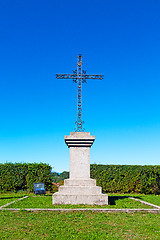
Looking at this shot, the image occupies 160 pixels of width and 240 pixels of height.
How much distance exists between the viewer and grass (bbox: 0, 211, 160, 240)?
4621 millimetres

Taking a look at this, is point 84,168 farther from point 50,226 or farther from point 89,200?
point 50,226

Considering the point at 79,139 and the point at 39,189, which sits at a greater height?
the point at 79,139

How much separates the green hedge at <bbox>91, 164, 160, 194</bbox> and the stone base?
301 inches

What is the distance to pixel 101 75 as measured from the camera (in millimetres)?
10508

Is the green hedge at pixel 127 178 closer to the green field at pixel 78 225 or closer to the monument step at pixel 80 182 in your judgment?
the monument step at pixel 80 182

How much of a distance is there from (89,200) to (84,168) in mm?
1354

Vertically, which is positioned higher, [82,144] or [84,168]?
[82,144]

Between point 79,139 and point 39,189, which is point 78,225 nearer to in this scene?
point 79,139

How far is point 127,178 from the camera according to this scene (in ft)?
53.4

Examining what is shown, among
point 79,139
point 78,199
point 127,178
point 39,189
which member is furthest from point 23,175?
point 78,199

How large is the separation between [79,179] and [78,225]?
12.3 feet

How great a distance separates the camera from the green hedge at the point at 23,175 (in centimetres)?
1548

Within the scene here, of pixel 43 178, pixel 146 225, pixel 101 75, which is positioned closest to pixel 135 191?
pixel 43 178

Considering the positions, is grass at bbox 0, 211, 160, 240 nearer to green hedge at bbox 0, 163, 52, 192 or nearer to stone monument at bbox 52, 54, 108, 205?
stone monument at bbox 52, 54, 108, 205
